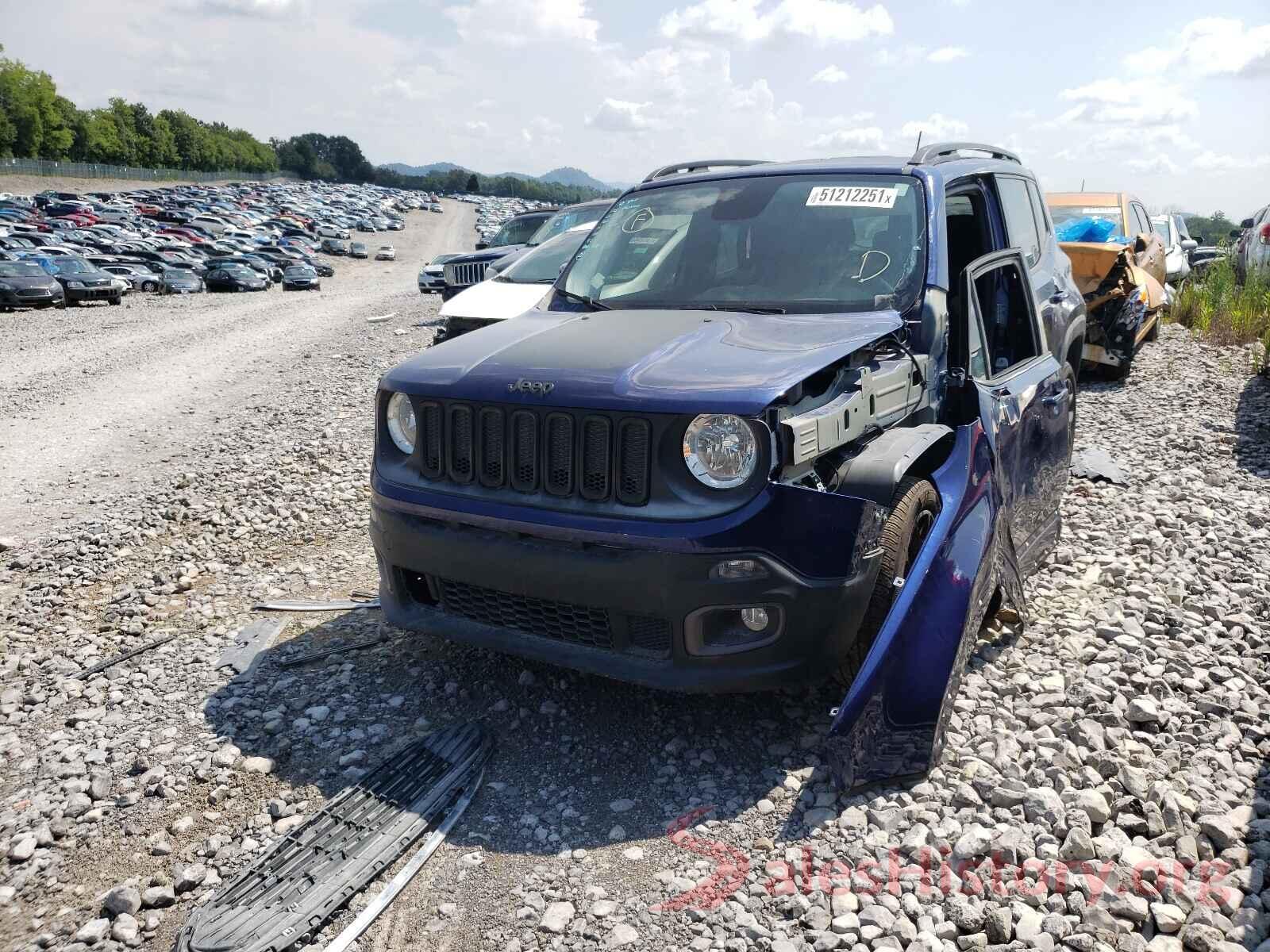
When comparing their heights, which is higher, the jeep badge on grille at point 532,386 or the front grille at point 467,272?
the jeep badge on grille at point 532,386

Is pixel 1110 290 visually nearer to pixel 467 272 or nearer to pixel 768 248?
pixel 768 248

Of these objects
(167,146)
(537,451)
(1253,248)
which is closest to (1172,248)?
(1253,248)

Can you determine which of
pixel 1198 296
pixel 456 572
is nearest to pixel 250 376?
pixel 456 572

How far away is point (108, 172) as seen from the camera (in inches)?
4063

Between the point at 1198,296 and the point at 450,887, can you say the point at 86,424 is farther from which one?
the point at 1198,296

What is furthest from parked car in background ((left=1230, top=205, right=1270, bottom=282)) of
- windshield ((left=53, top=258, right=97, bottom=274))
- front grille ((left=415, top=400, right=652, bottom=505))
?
windshield ((left=53, top=258, right=97, bottom=274))

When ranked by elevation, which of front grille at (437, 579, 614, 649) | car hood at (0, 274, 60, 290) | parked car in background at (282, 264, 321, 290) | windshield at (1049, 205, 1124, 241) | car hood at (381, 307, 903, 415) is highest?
windshield at (1049, 205, 1124, 241)

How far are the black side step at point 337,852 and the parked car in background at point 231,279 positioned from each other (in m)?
32.1

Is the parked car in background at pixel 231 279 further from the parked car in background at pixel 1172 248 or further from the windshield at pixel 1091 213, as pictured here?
the windshield at pixel 1091 213

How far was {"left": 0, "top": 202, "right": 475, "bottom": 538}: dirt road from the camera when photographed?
25.0ft

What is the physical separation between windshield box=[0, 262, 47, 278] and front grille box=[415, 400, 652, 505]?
76.4ft

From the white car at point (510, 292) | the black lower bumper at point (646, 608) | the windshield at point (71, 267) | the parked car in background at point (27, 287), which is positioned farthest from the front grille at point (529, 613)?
the windshield at point (71, 267)

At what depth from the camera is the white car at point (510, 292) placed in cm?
1038

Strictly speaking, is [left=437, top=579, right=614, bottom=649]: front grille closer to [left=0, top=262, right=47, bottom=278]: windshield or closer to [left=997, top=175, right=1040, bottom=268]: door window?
[left=997, top=175, right=1040, bottom=268]: door window
